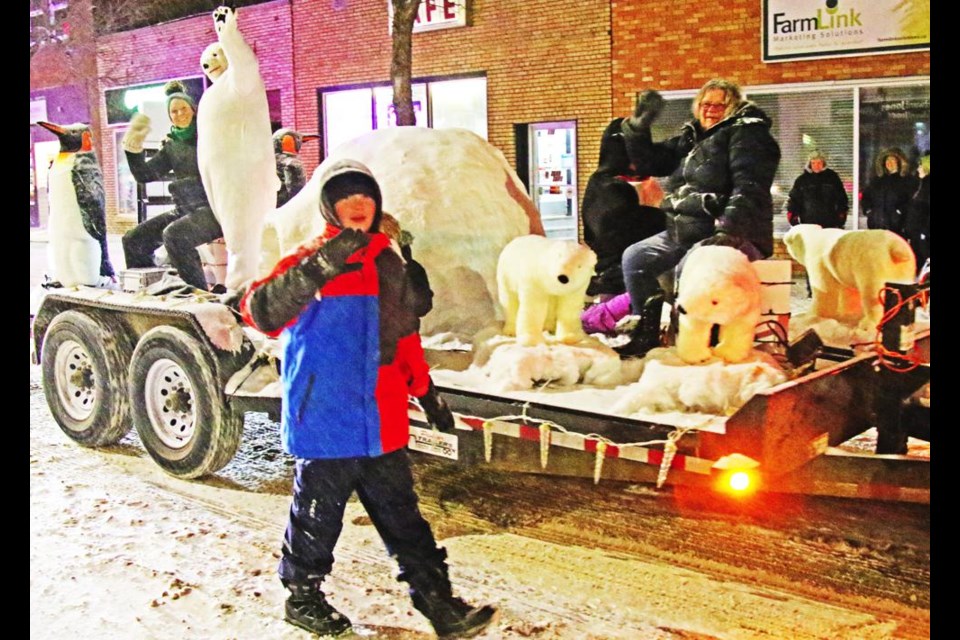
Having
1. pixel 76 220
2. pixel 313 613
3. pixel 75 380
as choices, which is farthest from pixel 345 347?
pixel 75 380

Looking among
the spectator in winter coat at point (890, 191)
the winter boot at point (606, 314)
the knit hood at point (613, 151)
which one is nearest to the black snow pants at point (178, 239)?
the winter boot at point (606, 314)

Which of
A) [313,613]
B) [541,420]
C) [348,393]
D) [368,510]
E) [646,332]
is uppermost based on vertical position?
[646,332]

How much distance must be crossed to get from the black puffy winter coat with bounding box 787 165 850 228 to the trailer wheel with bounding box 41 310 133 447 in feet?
9.75

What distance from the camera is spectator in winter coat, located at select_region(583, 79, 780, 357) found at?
121 inches

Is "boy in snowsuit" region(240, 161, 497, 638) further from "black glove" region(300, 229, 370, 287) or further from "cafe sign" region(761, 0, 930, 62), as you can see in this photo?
"cafe sign" region(761, 0, 930, 62)

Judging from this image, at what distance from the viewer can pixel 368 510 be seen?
3.21 metres

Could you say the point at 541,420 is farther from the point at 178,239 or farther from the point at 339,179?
the point at 178,239

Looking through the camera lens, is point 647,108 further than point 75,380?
No

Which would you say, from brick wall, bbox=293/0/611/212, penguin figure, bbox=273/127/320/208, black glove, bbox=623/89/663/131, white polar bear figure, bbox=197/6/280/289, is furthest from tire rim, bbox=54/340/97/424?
black glove, bbox=623/89/663/131

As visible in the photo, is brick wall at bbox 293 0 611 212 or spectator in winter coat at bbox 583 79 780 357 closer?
spectator in winter coat at bbox 583 79 780 357

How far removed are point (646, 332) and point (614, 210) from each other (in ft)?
1.38

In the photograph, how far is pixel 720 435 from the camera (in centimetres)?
288

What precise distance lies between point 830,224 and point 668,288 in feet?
1.75
